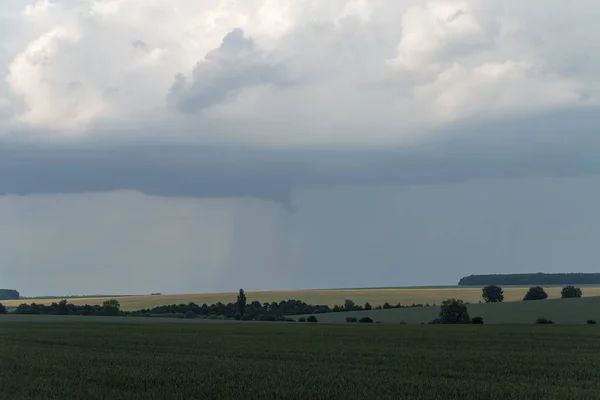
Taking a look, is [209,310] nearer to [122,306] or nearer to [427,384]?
[122,306]

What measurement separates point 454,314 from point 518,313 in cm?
988

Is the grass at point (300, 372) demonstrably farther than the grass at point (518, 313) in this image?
No

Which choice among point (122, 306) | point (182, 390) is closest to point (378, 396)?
point (182, 390)

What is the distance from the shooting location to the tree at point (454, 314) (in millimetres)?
113500

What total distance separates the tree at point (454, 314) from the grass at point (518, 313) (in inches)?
104

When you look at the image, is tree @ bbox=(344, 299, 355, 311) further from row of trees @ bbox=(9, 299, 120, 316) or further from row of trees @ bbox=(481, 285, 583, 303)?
row of trees @ bbox=(9, 299, 120, 316)

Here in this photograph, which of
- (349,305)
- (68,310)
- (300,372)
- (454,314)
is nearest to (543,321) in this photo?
(454,314)

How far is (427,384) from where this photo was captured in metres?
28.2

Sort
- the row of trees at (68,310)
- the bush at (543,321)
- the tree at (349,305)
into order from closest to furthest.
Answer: the bush at (543,321), the row of trees at (68,310), the tree at (349,305)

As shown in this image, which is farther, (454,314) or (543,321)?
(454,314)

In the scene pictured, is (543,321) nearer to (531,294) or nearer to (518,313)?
(518,313)

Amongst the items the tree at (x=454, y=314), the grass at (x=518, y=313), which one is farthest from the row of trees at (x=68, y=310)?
the tree at (x=454, y=314)

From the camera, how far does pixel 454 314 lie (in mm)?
115000

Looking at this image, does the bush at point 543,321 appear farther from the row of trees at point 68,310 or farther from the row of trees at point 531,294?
the row of trees at point 68,310
